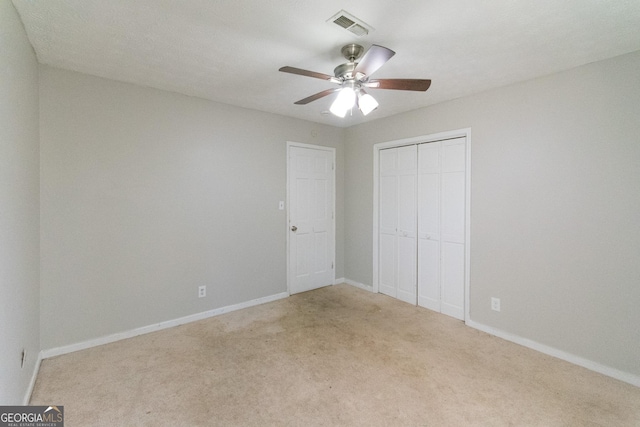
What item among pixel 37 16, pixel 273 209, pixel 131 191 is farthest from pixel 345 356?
pixel 37 16

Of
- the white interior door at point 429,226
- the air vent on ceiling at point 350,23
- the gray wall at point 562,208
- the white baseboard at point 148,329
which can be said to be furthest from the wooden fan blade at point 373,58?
the white baseboard at point 148,329

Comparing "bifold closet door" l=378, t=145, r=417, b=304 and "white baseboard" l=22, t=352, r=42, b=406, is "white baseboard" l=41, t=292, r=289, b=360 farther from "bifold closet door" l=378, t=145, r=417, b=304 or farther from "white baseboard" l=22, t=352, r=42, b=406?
"bifold closet door" l=378, t=145, r=417, b=304

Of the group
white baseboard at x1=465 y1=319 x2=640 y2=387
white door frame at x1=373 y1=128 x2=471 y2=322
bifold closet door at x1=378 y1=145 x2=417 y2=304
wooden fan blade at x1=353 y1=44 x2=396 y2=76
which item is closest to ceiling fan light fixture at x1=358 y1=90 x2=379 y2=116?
wooden fan blade at x1=353 y1=44 x2=396 y2=76

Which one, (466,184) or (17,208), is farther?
(466,184)

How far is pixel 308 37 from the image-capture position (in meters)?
2.00

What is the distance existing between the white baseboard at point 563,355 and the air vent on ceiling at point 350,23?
300 cm

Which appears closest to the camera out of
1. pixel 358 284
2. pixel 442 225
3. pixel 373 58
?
pixel 373 58

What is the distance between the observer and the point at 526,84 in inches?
106

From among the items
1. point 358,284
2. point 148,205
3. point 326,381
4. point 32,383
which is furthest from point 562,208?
point 32,383

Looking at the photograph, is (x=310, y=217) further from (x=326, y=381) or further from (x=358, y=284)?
(x=326, y=381)

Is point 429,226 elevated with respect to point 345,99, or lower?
lower

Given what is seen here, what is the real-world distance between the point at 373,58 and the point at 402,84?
352 millimetres

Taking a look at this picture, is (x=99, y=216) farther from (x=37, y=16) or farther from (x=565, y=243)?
(x=565, y=243)

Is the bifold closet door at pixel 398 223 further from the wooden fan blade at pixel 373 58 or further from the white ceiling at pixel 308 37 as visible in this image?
the wooden fan blade at pixel 373 58
